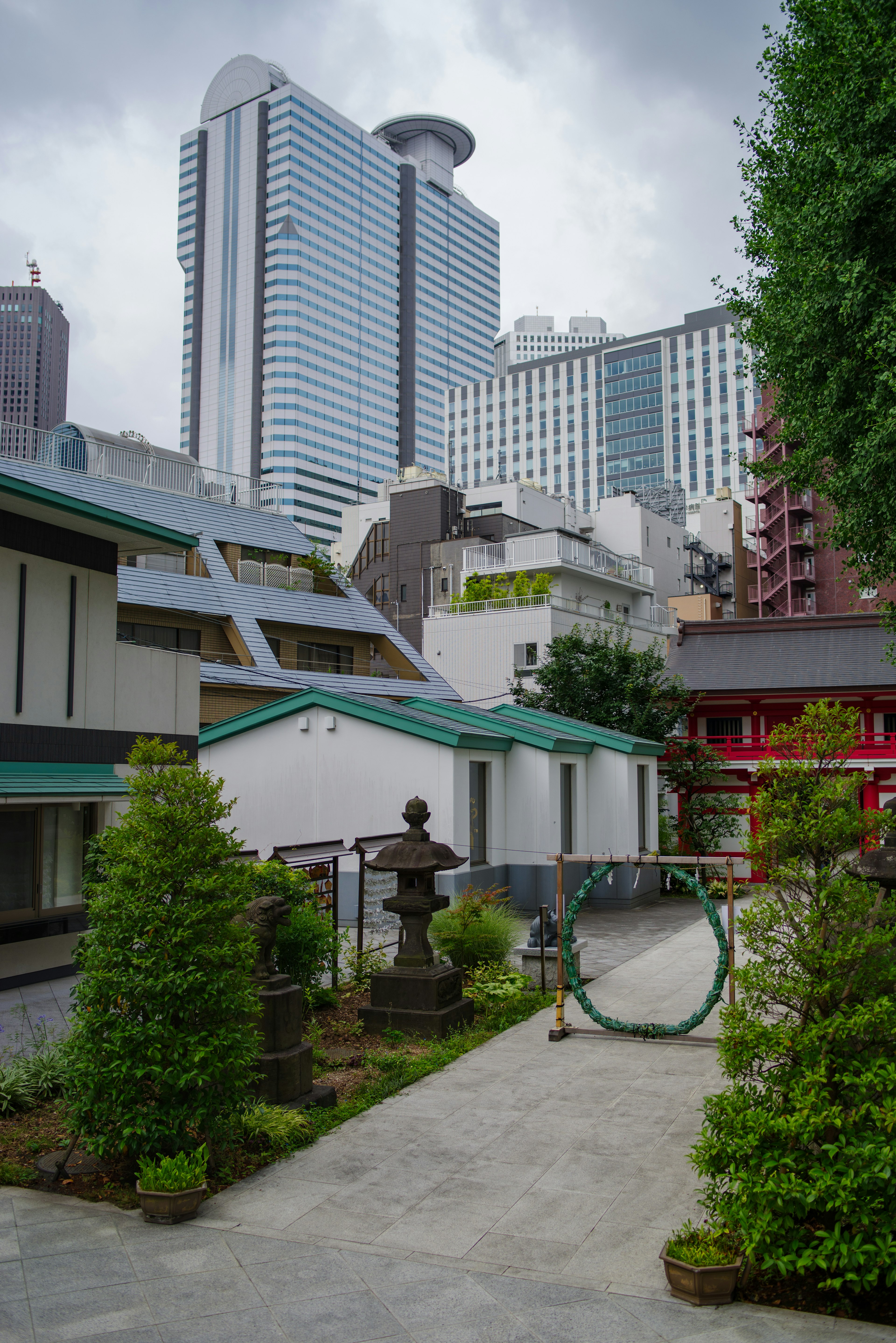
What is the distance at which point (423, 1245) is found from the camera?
5.75m

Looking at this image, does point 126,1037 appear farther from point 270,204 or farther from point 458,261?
point 458,261

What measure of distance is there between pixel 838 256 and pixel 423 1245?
12.5 meters

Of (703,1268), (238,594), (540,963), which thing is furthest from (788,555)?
(703,1268)

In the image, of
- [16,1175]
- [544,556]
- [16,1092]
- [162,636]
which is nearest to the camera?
[16,1175]

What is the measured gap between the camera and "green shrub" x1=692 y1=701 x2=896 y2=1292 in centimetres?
482

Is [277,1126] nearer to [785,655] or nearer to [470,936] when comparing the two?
[470,936]

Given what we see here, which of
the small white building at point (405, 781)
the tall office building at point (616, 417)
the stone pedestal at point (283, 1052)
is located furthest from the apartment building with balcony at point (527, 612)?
the tall office building at point (616, 417)

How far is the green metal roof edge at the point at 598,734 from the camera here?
23.3m

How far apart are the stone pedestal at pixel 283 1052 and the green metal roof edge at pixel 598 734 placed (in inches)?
602

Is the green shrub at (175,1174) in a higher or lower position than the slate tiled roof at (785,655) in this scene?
lower

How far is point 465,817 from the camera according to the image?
1950 centimetres

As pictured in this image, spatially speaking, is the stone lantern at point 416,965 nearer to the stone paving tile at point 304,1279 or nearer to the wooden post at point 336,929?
the wooden post at point 336,929

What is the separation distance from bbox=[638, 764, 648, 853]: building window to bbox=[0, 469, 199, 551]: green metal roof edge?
13.6 m

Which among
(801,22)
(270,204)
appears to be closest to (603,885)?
(801,22)
